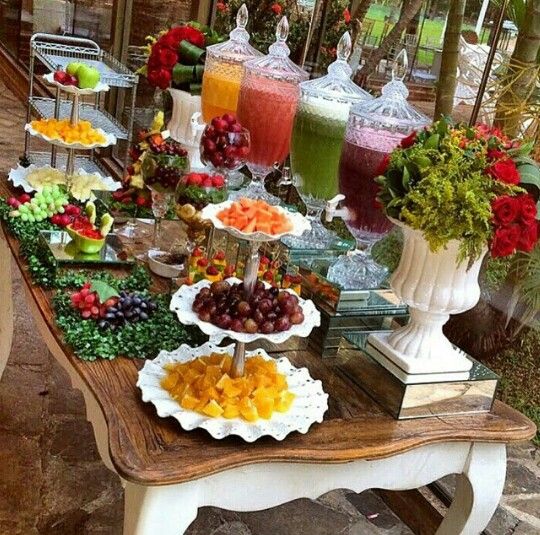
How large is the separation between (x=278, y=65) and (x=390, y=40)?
0.52 metres

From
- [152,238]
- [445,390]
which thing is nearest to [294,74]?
[152,238]

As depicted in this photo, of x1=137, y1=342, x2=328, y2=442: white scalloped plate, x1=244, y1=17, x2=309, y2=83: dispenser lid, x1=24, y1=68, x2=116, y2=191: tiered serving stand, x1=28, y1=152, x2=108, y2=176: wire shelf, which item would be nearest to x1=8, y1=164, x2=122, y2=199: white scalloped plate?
x1=24, y1=68, x2=116, y2=191: tiered serving stand

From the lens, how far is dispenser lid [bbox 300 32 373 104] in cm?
174

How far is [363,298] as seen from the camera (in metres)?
1.60

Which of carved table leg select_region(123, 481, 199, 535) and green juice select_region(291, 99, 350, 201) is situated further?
green juice select_region(291, 99, 350, 201)

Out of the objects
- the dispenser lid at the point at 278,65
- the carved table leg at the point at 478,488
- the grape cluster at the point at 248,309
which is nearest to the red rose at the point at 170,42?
the dispenser lid at the point at 278,65

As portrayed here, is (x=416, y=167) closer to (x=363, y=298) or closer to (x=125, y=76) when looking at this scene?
(x=363, y=298)

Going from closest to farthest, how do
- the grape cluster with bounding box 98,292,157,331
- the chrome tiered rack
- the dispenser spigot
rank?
the grape cluster with bounding box 98,292,157,331
the dispenser spigot
the chrome tiered rack

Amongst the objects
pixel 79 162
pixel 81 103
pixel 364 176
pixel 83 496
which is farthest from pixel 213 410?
pixel 81 103

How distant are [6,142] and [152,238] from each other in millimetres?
3820

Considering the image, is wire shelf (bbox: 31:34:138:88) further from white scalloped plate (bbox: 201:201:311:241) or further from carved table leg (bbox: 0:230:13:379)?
white scalloped plate (bbox: 201:201:311:241)

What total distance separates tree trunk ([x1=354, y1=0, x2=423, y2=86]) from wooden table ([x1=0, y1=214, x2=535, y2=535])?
1076mm

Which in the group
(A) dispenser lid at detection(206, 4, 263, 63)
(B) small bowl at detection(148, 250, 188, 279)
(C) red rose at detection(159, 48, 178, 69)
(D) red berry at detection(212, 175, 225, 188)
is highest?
(A) dispenser lid at detection(206, 4, 263, 63)

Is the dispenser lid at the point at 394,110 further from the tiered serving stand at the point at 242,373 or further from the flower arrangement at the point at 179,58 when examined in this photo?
the flower arrangement at the point at 179,58
